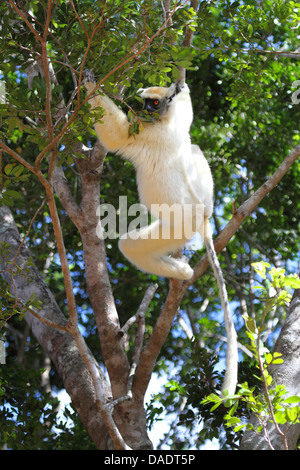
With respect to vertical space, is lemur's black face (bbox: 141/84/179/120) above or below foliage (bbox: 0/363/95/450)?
above

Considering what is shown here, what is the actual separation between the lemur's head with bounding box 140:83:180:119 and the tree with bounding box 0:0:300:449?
214mm

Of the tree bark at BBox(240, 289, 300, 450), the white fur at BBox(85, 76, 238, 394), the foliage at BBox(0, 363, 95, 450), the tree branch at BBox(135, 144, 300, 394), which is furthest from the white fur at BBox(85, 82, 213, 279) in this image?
the foliage at BBox(0, 363, 95, 450)

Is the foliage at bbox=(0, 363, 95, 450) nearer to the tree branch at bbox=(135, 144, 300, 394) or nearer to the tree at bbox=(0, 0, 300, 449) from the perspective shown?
the tree at bbox=(0, 0, 300, 449)

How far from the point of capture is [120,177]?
21.3ft

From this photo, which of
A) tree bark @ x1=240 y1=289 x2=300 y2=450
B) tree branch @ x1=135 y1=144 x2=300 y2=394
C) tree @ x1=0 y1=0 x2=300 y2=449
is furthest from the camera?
tree branch @ x1=135 y1=144 x2=300 y2=394

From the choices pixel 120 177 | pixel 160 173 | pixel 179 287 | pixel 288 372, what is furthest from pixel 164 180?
pixel 120 177

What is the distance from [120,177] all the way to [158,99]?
219 centimetres

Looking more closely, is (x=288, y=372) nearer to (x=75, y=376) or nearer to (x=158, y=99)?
(x=75, y=376)

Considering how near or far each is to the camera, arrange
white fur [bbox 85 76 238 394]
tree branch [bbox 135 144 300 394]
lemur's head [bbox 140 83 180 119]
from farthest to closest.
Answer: lemur's head [bbox 140 83 180 119]
white fur [bbox 85 76 238 394]
tree branch [bbox 135 144 300 394]

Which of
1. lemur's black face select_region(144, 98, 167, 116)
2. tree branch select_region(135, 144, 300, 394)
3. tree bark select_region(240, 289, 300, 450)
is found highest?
lemur's black face select_region(144, 98, 167, 116)

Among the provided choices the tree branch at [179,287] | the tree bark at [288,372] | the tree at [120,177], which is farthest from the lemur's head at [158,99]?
the tree bark at [288,372]

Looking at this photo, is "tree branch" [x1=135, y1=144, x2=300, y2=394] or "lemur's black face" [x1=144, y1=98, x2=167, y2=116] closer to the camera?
"tree branch" [x1=135, y1=144, x2=300, y2=394]

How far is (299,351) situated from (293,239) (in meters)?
2.83

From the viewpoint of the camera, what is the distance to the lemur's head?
437 centimetres
